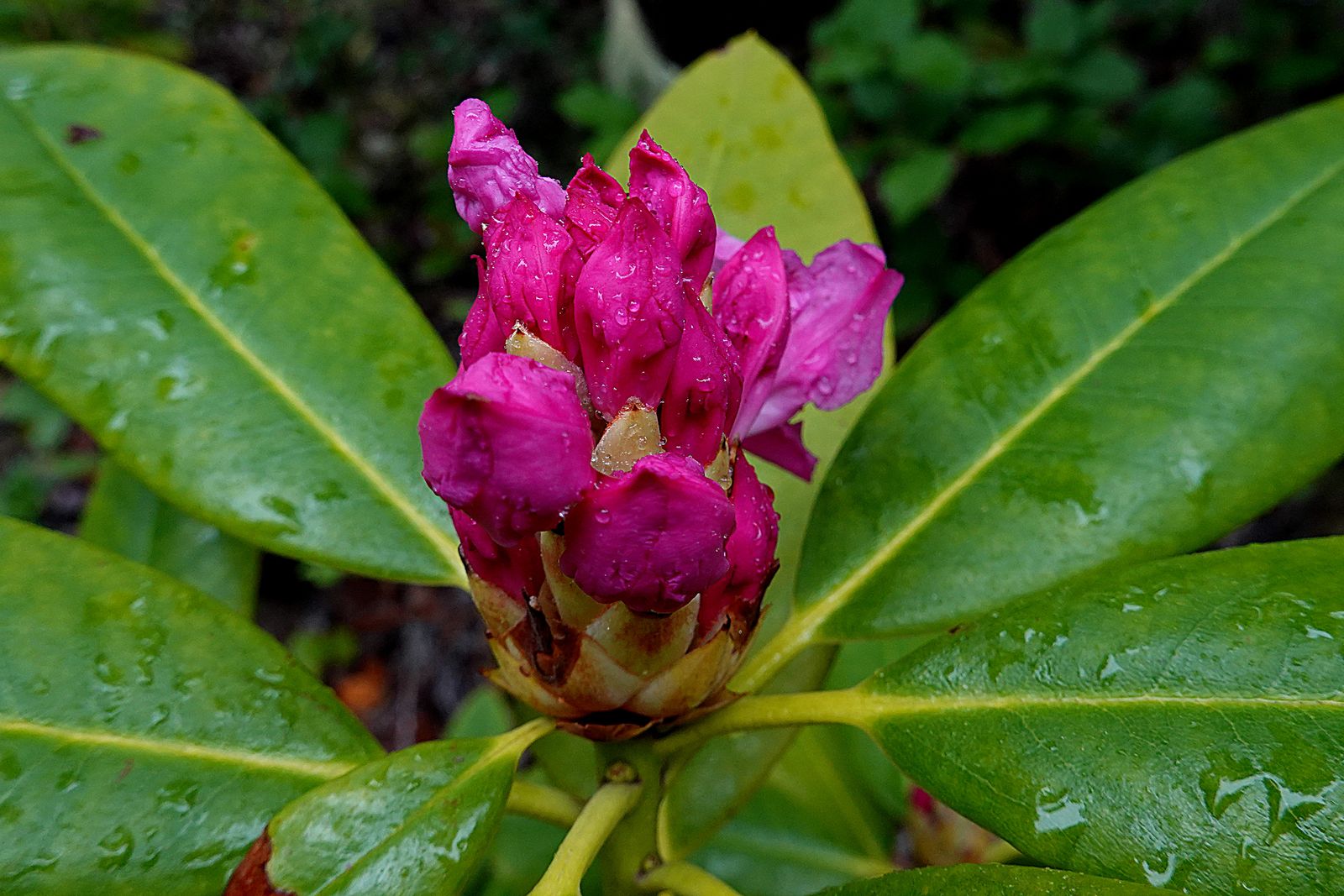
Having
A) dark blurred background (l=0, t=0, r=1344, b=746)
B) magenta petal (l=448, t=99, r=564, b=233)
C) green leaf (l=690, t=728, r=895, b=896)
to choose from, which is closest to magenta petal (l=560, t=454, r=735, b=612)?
magenta petal (l=448, t=99, r=564, b=233)

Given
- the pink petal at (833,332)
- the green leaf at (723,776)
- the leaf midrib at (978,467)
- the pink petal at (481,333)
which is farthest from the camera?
the green leaf at (723,776)

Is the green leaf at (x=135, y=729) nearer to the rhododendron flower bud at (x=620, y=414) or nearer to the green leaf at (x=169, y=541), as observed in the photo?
the rhododendron flower bud at (x=620, y=414)

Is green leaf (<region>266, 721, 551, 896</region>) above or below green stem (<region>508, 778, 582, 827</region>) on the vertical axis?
above

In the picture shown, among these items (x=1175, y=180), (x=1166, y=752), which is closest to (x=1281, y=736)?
(x=1166, y=752)

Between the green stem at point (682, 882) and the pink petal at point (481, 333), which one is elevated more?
the pink petal at point (481, 333)

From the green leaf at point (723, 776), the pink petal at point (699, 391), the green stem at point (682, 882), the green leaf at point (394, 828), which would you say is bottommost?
the green leaf at point (723, 776)

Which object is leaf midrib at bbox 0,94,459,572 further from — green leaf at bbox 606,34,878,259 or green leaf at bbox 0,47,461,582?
green leaf at bbox 606,34,878,259

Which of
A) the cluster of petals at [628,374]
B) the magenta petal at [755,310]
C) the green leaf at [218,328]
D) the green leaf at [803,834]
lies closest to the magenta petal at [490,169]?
the cluster of petals at [628,374]
